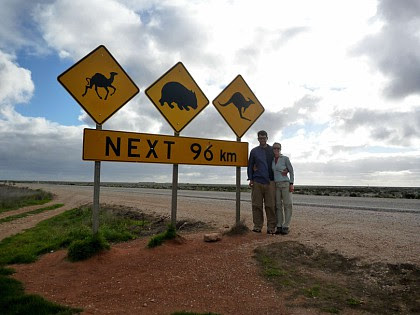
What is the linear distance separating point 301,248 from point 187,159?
277cm

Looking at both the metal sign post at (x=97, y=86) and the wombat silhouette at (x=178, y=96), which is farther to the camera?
the wombat silhouette at (x=178, y=96)

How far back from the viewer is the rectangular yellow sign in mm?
6215

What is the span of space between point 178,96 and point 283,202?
322 cm

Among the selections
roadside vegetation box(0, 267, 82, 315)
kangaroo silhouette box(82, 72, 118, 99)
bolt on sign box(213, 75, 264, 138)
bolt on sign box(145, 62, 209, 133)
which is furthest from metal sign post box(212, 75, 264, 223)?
roadside vegetation box(0, 267, 82, 315)

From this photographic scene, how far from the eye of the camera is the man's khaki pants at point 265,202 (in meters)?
7.73

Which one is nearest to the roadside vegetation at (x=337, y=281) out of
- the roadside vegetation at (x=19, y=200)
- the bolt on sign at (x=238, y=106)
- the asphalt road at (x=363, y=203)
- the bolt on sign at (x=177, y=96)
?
the bolt on sign at (x=177, y=96)

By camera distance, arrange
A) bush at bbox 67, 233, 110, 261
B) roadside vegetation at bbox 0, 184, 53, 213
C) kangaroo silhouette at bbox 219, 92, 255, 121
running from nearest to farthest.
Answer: bush at bbox 67, 233, 110, 261 → kangaroo silhouette at bbox 219, 92, 255, 121 → roadside vegetation at bbox 0, 184, 53, 213

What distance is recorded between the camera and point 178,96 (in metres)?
7.38

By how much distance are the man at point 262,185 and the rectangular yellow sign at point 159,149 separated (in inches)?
16.1

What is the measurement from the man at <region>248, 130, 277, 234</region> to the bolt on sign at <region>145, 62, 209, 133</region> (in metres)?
1.68

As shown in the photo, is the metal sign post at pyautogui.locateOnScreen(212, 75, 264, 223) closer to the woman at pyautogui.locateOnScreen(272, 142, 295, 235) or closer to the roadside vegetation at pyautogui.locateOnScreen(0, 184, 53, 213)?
the woman at pyautogui.locateOnScreen(272, 142, 295, 235)

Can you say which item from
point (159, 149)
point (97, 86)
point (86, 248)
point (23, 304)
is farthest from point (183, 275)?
point (97, 86)

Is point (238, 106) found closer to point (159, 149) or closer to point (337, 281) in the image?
point (159, 149)

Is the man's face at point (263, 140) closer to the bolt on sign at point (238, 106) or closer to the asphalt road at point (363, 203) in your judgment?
the bolt on sign at point (238, 106)
